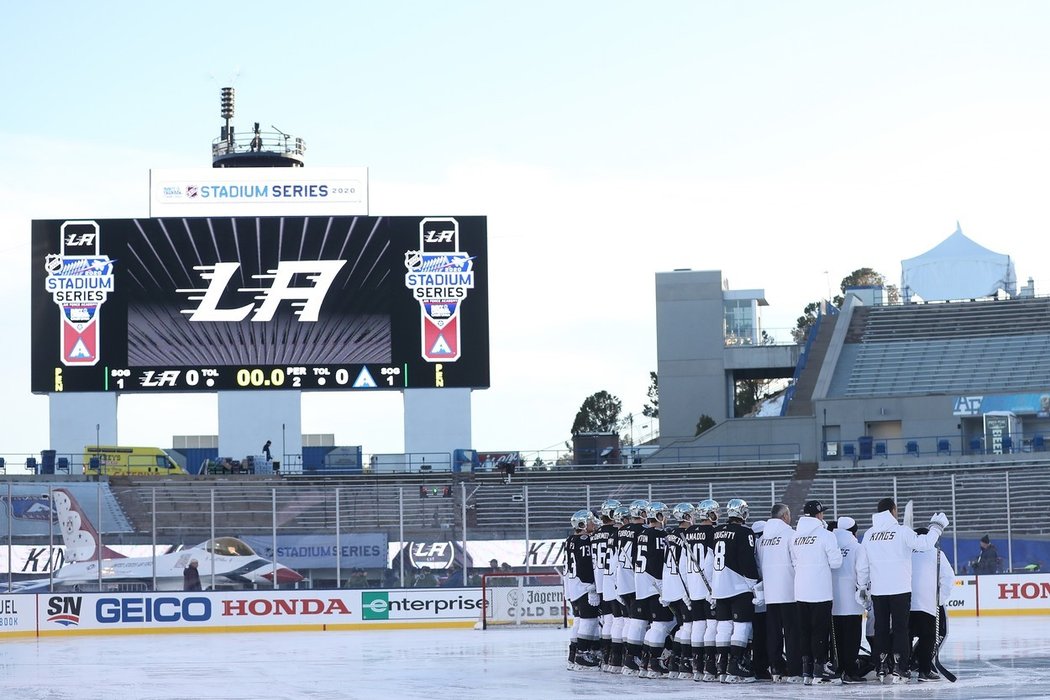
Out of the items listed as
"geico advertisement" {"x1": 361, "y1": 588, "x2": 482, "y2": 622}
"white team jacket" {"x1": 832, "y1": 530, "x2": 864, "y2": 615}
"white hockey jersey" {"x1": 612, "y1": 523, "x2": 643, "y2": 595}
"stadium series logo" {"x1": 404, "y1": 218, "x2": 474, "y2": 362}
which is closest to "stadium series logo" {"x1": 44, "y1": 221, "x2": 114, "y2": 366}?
"stadium series logo" {"x1": 404, "y1": 218, "x2": 474, "y2": 362}

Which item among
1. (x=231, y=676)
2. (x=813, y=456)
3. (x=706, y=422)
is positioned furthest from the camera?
(x=706, y=422)

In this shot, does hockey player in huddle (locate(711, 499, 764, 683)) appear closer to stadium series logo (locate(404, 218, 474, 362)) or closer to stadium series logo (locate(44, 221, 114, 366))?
stadium series logo (locate(404, 218, 474, 362))

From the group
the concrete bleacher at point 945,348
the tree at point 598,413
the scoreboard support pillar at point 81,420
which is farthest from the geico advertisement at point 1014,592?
the tree at point 598,413

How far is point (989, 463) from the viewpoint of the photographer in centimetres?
4916

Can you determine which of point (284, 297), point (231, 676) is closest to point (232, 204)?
point (284, 297)

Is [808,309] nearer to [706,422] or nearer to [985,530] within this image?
[706,422]

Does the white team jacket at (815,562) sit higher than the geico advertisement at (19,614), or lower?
higher

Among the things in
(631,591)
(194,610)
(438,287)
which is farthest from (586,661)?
(438,287)

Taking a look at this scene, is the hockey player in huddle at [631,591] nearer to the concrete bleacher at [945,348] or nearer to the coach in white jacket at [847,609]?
the coach in white jacket at [847,609]

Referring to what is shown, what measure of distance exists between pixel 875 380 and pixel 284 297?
2182 centimetres

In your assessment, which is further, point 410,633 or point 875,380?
point 875,380

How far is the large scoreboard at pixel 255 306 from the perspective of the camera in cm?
4909

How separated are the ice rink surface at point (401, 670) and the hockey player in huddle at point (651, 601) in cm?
61

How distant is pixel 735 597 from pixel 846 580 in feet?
4.00
